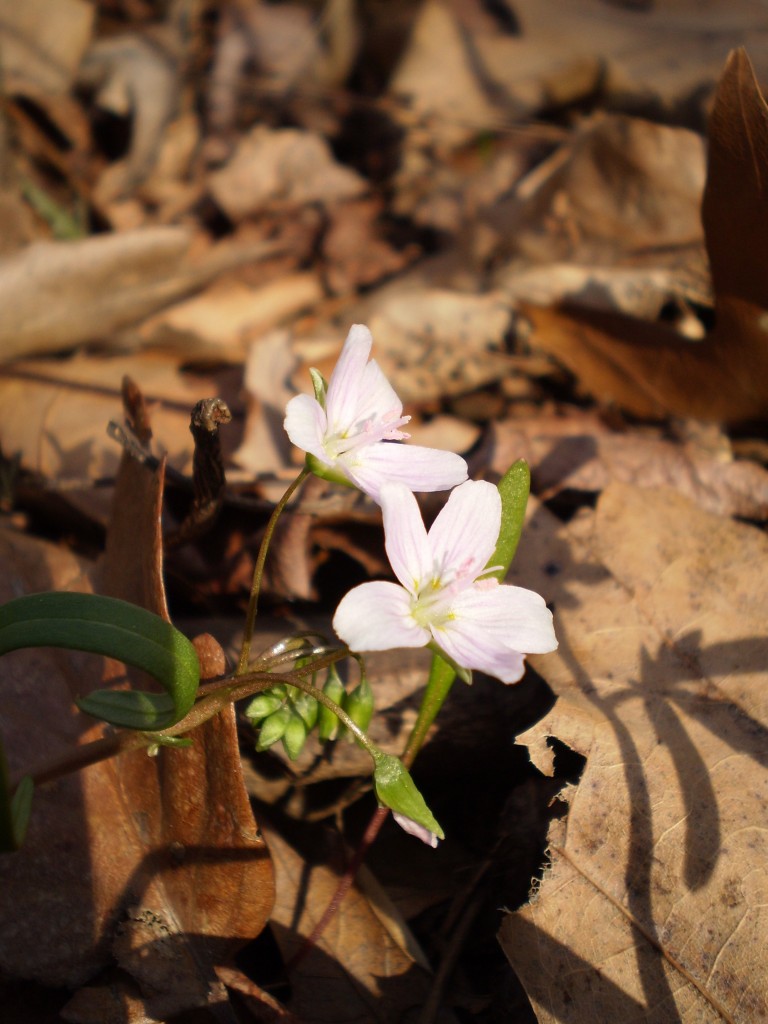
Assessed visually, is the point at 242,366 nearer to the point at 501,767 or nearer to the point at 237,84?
the point at 501,767

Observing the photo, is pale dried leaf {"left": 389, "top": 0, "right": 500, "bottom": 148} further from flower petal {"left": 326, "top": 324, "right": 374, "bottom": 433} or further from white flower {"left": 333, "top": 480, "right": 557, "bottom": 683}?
white flower {"left": 333, "top": 480, "right": 557, "bottom": 683}

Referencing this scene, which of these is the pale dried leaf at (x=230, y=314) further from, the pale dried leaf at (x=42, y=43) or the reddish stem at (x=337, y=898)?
the reddish stem at (x=337, y=898)

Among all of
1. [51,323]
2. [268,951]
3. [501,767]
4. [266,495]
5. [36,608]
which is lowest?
[268,951]

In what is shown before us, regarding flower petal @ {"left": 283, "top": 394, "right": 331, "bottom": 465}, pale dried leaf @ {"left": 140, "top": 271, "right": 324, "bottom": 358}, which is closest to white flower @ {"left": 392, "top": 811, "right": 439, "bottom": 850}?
flower petal @ {"left": 283, "top": 394, "right": 331, "bottom": 465}

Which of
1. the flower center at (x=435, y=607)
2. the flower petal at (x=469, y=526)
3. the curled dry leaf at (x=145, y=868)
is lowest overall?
the curled dry leaf at (x=145, y=868)

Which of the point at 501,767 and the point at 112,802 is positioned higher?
the point at 112,802

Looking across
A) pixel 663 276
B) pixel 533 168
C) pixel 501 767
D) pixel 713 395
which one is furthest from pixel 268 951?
pixel 533 168

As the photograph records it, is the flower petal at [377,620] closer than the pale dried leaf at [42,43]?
Yes

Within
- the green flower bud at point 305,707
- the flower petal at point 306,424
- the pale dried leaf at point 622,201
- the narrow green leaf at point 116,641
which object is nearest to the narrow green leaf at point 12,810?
the narrow green leaf at point 116,641
